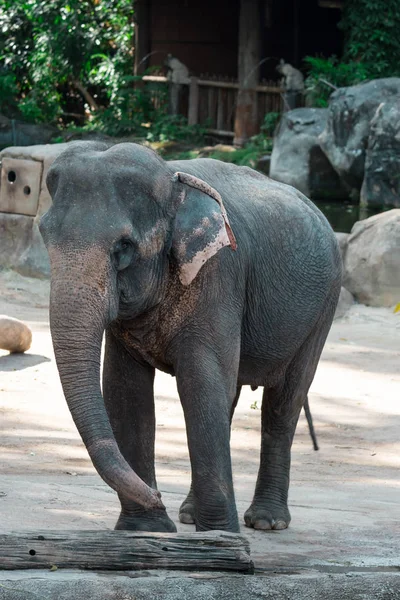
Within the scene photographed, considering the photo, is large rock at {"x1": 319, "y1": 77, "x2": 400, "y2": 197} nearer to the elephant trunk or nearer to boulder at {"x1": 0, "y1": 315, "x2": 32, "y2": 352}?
boulder at {"x1": 0, "y1": 315, "x2": 32, "y2": 352}

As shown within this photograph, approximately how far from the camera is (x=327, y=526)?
16.7 feet

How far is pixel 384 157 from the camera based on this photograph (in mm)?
15617

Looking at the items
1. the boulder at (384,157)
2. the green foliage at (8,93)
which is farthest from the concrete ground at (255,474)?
the green foliage at (8,93)

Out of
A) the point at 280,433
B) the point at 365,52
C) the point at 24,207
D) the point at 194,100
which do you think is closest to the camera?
the point at 280,433

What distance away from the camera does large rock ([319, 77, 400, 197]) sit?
1609 centimetres

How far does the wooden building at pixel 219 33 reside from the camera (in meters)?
21.3

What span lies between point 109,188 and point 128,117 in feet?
58.5

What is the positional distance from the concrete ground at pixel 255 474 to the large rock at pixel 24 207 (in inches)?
52.5

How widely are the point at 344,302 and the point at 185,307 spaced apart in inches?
300

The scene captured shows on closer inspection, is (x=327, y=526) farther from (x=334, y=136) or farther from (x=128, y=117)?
(x=128, y=117)

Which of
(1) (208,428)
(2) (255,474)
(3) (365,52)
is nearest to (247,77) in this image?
(3) (365,52)

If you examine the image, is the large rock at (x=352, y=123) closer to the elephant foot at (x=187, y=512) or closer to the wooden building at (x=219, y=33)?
the wooden building at (x=219, y=33)

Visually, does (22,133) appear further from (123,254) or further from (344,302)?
(123,254)

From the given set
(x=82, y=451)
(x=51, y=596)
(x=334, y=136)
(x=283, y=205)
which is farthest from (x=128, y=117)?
(x=51, y=596)
